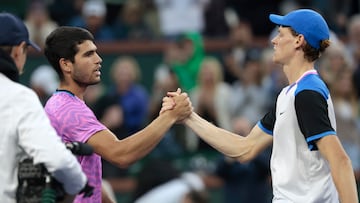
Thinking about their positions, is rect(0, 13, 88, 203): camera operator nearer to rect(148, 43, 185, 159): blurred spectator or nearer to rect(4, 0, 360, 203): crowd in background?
rect(4, 0, 360, 203): crowd in background

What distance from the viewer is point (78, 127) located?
7.67 meters

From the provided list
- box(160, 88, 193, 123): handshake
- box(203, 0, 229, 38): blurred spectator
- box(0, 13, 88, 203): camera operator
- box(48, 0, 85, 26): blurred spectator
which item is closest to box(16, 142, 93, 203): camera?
box(0, 13, 88, 203): camera operator

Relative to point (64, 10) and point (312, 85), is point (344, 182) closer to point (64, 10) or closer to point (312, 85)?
point (312, 85)

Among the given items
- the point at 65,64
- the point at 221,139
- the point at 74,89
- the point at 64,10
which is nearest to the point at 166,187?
the point at 221,139

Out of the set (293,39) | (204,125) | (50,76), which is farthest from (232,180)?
(293,39)

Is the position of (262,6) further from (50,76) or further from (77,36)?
(77,36)

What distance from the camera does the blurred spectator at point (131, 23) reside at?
1546 cm

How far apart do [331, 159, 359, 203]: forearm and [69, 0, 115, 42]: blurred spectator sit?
320 inches

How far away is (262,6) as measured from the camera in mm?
15828

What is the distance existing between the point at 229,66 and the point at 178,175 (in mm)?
4154

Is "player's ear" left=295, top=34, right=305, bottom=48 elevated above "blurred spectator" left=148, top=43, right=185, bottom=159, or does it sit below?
above

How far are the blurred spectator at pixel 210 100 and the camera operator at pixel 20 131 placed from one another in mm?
6564

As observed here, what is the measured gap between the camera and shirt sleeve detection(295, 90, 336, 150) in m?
7.38

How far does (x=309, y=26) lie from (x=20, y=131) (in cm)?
→ 211
